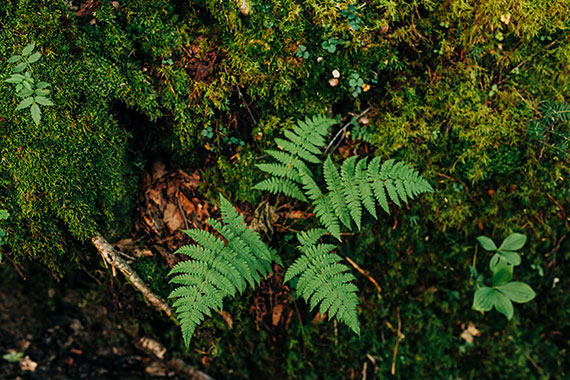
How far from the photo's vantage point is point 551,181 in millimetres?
3385

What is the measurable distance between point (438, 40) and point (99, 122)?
288cm

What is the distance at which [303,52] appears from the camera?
2996mm

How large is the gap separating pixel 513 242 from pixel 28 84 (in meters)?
4.22

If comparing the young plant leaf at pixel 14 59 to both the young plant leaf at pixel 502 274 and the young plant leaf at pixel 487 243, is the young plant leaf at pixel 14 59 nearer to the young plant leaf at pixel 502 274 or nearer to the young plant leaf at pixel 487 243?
the young plant leaf at pixel 487 243

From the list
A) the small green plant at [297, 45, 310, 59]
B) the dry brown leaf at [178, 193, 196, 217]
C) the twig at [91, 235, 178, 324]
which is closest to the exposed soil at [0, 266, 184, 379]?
the twig at [91, 235, 178, 324]

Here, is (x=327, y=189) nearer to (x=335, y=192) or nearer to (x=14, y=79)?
(x=335, y=192)

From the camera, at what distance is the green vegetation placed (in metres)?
2.71

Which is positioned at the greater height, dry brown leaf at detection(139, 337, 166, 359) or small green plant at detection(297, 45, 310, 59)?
small green plant at detection(297, 45, 310, 59)

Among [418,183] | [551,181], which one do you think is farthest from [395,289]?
[551,181]

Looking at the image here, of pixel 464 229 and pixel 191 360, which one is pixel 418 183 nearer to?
pixel 464 229

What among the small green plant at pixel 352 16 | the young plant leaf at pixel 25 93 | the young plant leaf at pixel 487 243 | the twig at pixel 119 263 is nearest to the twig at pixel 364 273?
the young plant leaf at pixel 487 243

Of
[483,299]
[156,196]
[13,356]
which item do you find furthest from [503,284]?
[13,356]

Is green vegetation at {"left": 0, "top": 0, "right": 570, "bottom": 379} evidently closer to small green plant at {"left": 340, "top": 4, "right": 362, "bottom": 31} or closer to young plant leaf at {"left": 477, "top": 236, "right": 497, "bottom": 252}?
small green plant at {"left": 340, "top": 4, "right": 362, "bottom": 31}

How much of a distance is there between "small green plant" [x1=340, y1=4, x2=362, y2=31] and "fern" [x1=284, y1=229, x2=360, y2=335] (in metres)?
1.70
